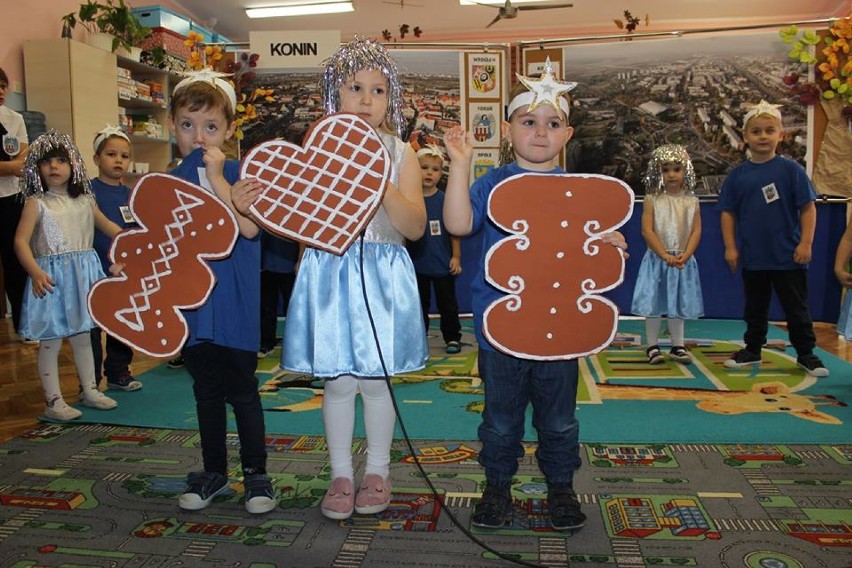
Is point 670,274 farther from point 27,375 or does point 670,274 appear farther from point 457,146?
point 27,375

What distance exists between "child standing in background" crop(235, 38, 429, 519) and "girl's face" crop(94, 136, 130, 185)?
1804 mm

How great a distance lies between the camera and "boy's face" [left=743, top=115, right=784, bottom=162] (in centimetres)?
369

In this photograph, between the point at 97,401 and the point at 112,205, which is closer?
the point at 97,401

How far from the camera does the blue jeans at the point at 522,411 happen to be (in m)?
1.84

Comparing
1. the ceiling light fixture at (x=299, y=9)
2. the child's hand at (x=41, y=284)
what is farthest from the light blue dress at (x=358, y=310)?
the ceiling light fixture at (x=299, y=9)

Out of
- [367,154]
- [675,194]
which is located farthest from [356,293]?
[675,194]

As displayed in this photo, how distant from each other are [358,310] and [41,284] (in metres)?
1.63

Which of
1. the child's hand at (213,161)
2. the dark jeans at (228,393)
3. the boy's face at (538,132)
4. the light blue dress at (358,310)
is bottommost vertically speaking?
the dark jeans at (228,393)

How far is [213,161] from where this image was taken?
1871 millimetres

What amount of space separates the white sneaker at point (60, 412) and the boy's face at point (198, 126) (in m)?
1.48

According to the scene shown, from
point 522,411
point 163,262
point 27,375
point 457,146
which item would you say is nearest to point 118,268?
point 163,262

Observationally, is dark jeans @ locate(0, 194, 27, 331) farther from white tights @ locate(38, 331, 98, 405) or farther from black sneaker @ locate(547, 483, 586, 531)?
black sneaker @ locate(547, 483, 586, 531)

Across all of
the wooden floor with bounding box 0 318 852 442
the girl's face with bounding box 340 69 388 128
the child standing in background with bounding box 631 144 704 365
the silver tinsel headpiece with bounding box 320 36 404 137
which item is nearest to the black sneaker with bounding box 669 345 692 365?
the child standing in background with bounding box 631 144 704 365

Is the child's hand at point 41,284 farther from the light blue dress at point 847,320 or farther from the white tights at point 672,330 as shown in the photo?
the light blue dress at point 847,320
